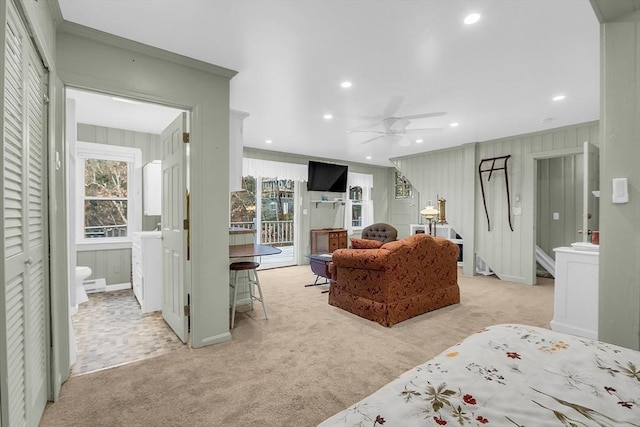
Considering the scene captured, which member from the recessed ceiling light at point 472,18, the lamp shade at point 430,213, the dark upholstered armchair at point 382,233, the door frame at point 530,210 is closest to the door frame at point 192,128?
the recessed ceiling light at point 472,18

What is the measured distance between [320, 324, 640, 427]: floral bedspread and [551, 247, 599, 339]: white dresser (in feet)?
7.00

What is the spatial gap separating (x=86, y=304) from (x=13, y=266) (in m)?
3.12

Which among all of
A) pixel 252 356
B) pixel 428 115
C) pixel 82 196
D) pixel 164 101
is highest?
pixel 428 115

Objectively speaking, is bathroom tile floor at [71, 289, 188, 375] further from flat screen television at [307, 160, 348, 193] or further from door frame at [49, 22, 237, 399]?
flat screen television at [307, 160, 348, 193]

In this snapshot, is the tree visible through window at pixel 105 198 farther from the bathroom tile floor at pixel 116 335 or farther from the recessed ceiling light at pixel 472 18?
the recessed ceiling light at pixel 472 18

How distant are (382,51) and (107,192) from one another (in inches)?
172

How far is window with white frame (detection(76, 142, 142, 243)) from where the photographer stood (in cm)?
429

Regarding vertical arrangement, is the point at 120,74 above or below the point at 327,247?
above

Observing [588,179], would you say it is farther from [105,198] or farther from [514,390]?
[105,198]

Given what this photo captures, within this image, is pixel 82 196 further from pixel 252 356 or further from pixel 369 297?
pixel 369 297

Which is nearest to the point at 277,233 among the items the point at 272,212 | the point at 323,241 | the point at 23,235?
the point at 272,212

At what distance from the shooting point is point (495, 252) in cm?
528

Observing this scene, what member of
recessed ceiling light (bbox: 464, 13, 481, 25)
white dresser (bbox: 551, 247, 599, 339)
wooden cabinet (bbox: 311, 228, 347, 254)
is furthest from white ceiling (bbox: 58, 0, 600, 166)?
wooden cabinet (bbox: 311, 228, 347, 254)

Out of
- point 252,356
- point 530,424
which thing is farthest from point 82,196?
point 530,424
